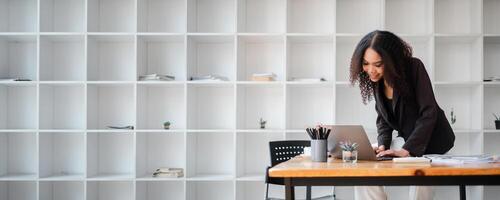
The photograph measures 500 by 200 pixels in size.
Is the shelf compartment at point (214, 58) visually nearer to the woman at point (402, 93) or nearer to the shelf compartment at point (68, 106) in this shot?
the shelf compartment at point (68, 106)

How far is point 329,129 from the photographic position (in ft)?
8.37

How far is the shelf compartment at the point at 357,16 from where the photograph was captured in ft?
16.6

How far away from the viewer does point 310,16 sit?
513 centimetres

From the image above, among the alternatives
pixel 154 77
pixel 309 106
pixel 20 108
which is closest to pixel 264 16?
pixel 309 106

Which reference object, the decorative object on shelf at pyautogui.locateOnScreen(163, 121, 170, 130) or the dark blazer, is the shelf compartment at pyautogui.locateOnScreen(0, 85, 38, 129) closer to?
the decorative object on shelf at pyautogui.locateOnScreen(163, 121, 170, 130)

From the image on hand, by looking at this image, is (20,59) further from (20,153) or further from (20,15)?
(20,153)

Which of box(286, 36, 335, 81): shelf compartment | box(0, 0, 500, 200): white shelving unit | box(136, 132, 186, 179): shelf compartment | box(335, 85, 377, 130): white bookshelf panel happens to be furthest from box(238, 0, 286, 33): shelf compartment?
box(136, 132, 186, 179): shelf compartment

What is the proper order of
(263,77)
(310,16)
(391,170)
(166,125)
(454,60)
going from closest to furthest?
(391,170) → (263,77) → (166,125) → (454,60) → (310,16)

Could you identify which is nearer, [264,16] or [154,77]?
[154,77]

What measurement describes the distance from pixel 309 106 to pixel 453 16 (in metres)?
1.60

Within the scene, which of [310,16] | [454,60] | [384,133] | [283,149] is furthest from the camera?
[310,16]

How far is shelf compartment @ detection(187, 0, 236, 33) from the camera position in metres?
5.14

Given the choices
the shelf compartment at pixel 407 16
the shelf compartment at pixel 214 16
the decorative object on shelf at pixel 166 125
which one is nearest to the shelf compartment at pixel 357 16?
the shelf compartment at pixel 407 16

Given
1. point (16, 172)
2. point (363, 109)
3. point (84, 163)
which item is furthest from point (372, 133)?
point (16, 172)
